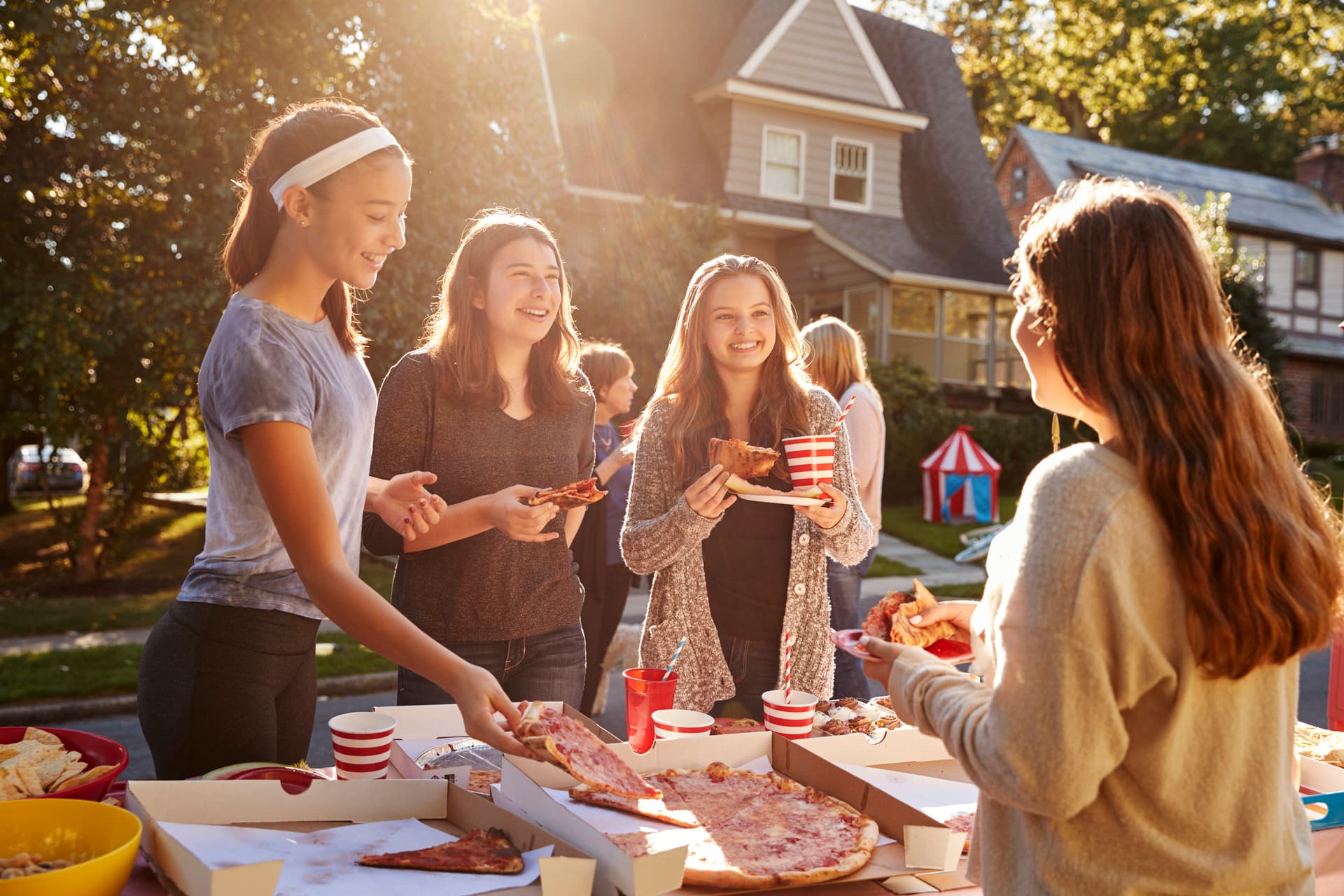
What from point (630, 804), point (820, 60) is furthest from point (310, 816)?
point (820, 60)

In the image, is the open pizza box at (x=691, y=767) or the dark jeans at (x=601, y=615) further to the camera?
the dark jeans at (x=601, y=615)

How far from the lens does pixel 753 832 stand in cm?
215

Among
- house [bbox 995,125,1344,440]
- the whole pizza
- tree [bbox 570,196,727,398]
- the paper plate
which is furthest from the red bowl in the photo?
house [bbox 995,125,1344,440]

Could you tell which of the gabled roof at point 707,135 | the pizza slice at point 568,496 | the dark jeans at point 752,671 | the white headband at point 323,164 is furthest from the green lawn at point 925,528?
the white headband at point 323,164

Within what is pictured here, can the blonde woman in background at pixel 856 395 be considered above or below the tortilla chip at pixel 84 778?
above

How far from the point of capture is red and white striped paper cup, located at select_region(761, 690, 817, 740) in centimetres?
268

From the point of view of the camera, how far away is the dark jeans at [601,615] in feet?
21.8

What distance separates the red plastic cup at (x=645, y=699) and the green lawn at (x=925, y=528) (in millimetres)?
13363

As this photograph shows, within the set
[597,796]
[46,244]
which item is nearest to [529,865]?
[597,796]

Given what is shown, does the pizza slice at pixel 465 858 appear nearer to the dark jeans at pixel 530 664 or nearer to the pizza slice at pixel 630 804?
the pizza slice at pixel 630 804

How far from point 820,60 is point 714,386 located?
63.6 feet

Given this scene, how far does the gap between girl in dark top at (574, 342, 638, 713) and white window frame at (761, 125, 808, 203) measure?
14761 millimetres

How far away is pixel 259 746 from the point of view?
2.45 m

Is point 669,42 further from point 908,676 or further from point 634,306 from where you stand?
point 908,676
